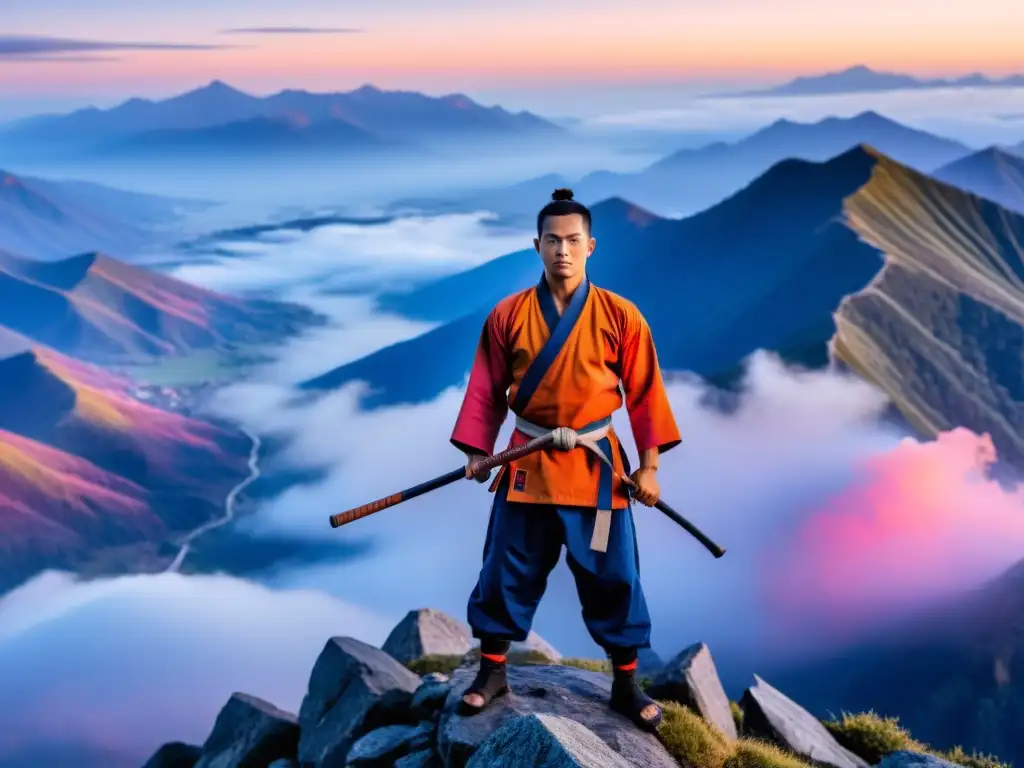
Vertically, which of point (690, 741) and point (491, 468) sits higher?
point (491, 468)

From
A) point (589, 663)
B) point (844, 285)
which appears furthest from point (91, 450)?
point (589, 663)

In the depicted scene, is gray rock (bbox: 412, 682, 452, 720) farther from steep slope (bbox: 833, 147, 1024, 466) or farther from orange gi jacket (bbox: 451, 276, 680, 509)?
steep slope (bbox: 833, 147, 1024, 466)

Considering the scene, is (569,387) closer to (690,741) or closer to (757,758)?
(690,741)

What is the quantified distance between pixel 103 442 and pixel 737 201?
Answer: 51976 millimetres

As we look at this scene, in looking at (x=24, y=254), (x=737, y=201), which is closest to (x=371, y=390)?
(x=737, y=201)

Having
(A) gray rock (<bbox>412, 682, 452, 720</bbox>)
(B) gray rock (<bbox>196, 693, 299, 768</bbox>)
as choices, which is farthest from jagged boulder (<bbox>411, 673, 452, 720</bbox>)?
(B) gray rock (<bbox>196, 693, 299, 768</bbox>)

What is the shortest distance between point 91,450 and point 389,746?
78.3 m

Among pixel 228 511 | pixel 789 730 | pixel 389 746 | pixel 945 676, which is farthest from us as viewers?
pixel 228 511

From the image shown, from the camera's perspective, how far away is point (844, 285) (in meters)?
54.8

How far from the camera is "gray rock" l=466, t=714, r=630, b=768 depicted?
525 centimetres

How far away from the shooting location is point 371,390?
95.4 metres

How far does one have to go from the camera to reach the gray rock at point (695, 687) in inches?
327

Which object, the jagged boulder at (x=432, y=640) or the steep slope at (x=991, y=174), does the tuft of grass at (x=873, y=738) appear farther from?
the steep slope at (x=991, y=174)

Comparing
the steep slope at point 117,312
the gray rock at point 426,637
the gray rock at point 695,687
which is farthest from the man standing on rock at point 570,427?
the steep slope at point 117,312
